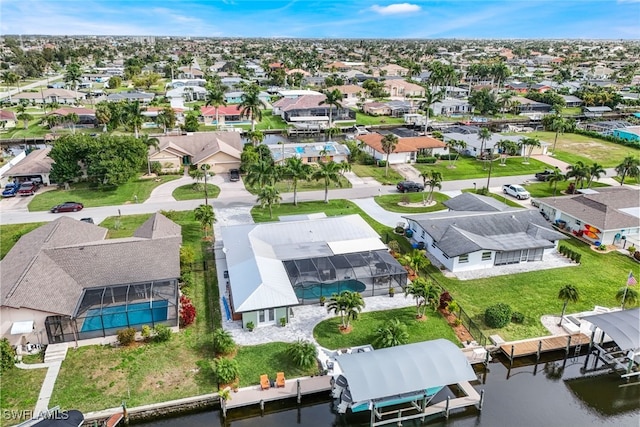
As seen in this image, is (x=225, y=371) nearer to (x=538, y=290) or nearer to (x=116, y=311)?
(x=116, y=311)

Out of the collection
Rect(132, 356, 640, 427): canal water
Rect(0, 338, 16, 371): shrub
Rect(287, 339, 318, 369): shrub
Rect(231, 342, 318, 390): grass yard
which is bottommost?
Rect(132, 356, 640, 427): canal water

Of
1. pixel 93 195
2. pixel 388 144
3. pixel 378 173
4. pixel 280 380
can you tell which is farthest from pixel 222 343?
pixel 388 144

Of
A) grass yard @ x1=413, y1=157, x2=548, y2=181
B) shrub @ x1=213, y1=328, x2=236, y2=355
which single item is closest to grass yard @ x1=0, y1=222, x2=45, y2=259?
shrub @ x1=213, y1=328, x2=236, y2=355

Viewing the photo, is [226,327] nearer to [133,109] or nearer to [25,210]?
[25,210]

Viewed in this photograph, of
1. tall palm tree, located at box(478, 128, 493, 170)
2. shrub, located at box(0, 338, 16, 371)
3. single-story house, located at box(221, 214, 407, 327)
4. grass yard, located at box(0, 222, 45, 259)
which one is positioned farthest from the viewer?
tall palm tree, located at box(478, 128, 493, 170)

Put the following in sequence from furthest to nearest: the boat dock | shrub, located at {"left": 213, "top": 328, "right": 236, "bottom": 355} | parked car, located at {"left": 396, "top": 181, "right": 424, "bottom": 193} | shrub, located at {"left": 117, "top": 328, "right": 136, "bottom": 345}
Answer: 1. parked car, located at {"left": 396, "top": 181, "right": 424, "bottom": 193}
2. shrub, located at {"left": 117, "top": 328, "right": 136, "bottom": 345}
3. shrub, located at {"left": 213, "top": 328, "right": 236, "bottom": 355}
4. the boat dock

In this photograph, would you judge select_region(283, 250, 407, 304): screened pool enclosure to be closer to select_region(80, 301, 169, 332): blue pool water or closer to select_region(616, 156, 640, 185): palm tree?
select_region(80, 301, 169, 332): blue pool water

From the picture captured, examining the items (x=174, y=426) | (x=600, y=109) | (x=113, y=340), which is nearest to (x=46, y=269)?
(x=113, y=340)

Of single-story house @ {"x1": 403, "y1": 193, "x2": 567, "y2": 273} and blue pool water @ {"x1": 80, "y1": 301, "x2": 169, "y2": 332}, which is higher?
single-story house @ {"x1": 403, "y1": 193, "x2": 567, "y2": 273}
